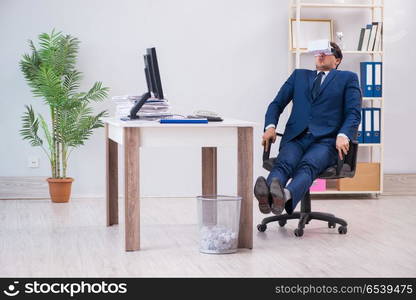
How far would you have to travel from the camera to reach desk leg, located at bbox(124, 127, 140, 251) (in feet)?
14.8

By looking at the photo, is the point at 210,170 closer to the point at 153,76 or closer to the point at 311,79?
the point at 153,76

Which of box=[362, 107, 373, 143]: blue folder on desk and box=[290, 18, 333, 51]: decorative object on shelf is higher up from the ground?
Answer: box=[290, 18, 333, 51]: decorative object on shelf

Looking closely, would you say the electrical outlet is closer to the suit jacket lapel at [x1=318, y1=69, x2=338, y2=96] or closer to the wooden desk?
the wooden desk

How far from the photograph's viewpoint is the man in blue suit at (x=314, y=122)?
494cm

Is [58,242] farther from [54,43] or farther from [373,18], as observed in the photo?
[373,18]

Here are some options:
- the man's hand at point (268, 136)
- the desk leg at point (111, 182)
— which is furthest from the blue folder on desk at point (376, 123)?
the desk leg at point (111, 182)

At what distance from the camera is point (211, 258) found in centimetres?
440

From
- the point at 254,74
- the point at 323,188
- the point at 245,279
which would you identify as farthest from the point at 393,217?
the point at 245,279

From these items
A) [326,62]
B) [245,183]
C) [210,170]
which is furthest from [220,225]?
[326,62]

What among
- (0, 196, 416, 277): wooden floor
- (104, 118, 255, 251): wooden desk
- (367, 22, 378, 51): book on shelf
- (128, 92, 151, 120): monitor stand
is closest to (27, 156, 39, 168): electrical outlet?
(0, 196, 416, 277): wooden floor

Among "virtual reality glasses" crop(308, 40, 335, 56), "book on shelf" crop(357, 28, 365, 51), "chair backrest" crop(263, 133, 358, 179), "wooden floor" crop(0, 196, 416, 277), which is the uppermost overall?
"book on shelf" crop(357, 28, 365, 51)

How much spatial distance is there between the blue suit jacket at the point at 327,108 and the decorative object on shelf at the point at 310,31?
166 centimetres

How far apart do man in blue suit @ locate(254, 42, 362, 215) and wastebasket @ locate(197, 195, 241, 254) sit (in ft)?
1.12

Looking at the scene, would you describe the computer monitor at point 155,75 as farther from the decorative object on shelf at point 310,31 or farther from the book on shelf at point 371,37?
the book on shelf at point 371,37
